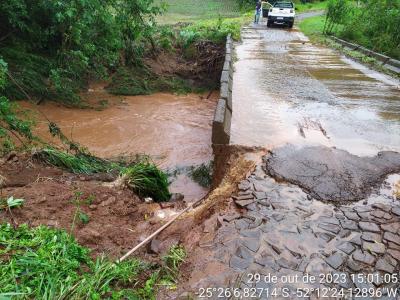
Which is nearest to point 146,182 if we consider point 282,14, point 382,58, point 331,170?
point 331,170

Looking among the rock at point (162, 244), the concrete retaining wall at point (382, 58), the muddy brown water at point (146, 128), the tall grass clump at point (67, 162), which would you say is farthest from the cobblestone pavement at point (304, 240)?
the concrete retaining wall at point (382, 58)

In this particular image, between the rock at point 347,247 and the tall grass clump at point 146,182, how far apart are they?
280 cm

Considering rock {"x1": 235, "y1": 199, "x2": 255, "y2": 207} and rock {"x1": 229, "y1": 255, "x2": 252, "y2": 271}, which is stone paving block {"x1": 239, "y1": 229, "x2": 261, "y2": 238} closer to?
rock {"x1": 229, "y1": 255, "x2": 252, "y2": 271}

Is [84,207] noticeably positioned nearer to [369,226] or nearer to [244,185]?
[244,185]

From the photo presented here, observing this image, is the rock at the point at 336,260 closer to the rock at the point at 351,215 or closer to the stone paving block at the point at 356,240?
the stone paving block at the point at 356,240

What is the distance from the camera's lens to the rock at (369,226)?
13.0ft

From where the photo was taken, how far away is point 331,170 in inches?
200

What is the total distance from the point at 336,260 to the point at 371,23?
14.5 metres

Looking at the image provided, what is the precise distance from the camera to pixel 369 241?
12.4ft

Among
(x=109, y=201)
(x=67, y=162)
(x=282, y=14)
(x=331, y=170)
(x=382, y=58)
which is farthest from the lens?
(x=282, y=14)

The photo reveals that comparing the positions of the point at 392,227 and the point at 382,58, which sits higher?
the point at 382,58

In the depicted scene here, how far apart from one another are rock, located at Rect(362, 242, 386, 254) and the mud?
812 mm

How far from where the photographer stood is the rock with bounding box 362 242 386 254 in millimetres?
3643

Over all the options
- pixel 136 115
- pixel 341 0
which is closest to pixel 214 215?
pixel 136 115
